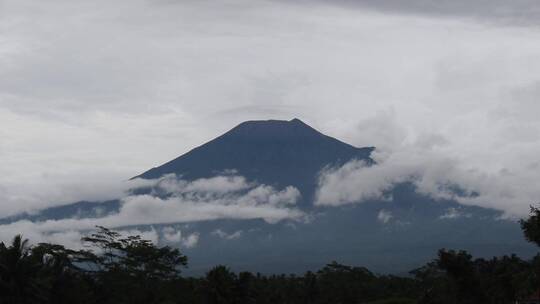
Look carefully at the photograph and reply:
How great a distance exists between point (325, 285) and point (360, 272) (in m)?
11.3

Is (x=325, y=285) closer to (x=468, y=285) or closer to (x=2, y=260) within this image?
(x=468, y=285)

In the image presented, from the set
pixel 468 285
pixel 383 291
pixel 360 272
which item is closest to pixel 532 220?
pixel 468 285

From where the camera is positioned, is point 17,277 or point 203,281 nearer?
point 17,277

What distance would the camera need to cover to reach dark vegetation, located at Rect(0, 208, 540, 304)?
5212 cm

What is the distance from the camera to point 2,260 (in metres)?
51.3

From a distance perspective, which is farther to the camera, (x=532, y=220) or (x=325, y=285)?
(x=325, y=285)

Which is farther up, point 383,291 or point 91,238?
point 91,238

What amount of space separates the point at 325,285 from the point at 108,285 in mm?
27191

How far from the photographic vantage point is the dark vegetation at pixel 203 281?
5212 cm

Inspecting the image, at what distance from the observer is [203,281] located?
2477 inches

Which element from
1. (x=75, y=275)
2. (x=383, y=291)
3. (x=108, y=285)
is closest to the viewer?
(x=75, y=275)

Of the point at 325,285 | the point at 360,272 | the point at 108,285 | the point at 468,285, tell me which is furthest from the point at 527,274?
the point at 360,272

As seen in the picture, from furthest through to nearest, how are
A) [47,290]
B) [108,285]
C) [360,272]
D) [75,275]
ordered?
[360,272]
[108,285]
[75,275]
[47,290]

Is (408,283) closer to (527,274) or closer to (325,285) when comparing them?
(325,285)
